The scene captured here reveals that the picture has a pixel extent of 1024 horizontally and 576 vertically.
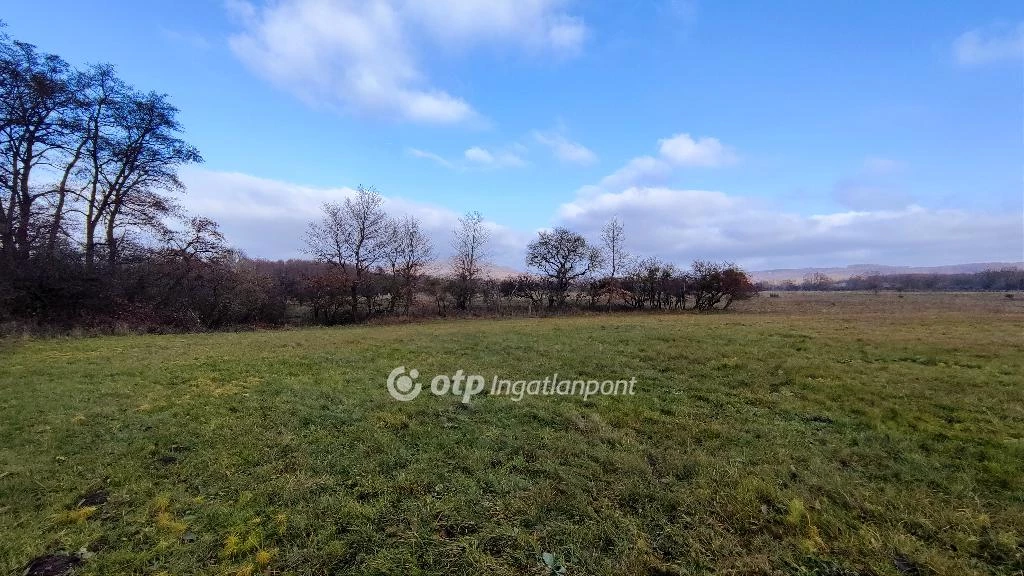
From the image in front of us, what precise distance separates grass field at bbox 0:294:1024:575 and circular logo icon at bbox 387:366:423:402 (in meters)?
0.27

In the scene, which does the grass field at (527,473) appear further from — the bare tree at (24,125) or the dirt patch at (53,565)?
the bare tree at (24,125)

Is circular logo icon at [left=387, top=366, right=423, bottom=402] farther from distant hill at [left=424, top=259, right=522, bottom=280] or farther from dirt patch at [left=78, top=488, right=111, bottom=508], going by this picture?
distant hill at [left=424, top=259, right=522, bottom=280]

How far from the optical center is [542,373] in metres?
8.31

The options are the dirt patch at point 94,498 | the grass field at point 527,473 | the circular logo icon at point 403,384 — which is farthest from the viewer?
the circular logo icon at point 403,384

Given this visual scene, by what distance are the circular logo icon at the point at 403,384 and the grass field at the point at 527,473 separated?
268 mm

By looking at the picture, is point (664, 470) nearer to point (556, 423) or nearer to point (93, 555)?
point (556, 423)

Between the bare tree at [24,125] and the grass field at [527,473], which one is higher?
the bare tree at [24,125]

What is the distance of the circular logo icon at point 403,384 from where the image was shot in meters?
6.88

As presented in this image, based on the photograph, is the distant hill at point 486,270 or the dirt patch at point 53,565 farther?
the distant hill at point 486,270

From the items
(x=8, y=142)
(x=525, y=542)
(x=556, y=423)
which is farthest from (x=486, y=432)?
(x=8, y=142)
